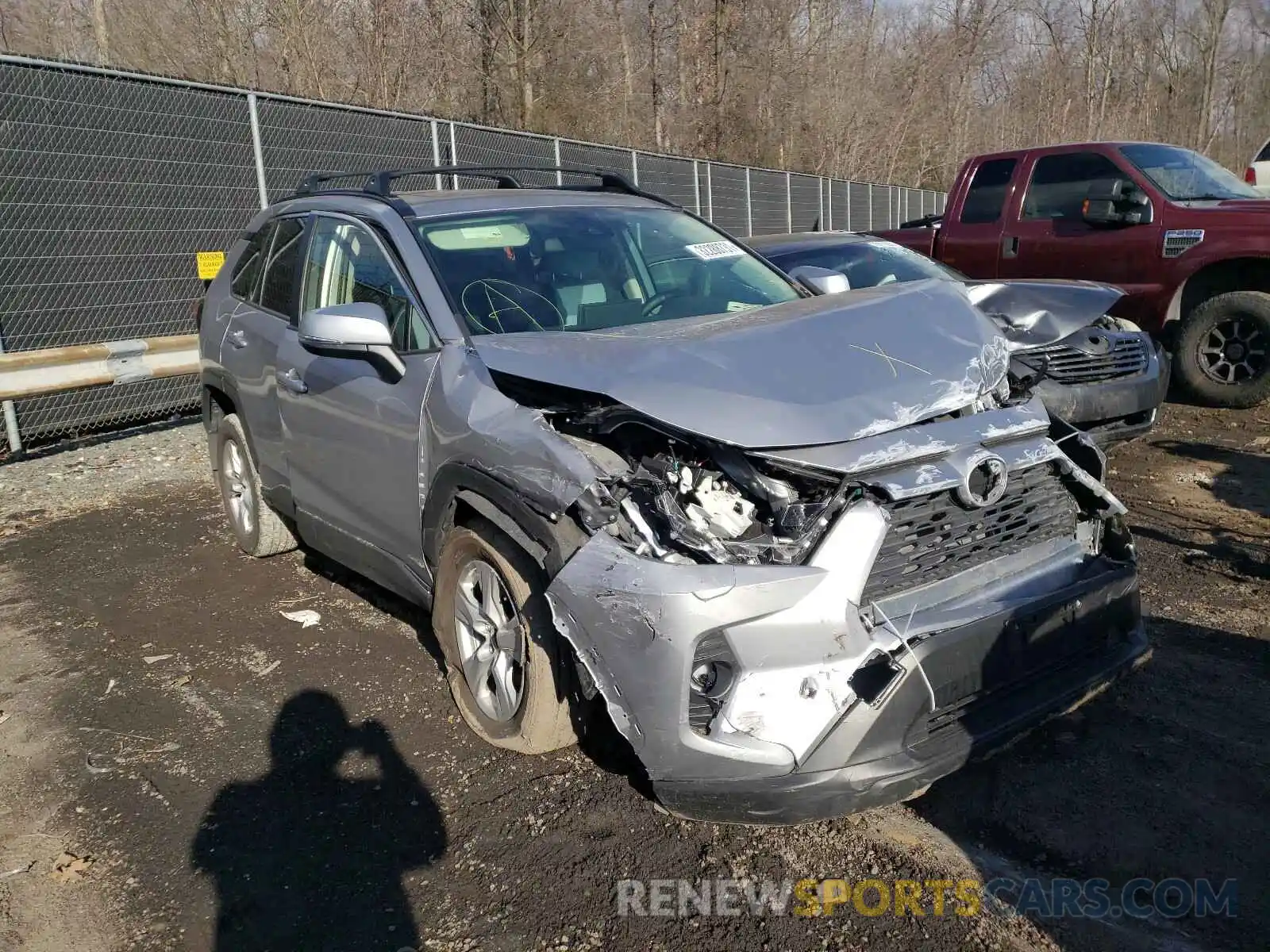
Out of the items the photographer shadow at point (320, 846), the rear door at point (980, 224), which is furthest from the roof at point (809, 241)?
the photographer shadow at point (320, 846)

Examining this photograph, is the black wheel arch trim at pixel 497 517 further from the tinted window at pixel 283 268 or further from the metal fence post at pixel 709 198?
the metal fence post at pixel 709 198

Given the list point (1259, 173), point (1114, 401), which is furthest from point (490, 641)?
point (1259, 173)

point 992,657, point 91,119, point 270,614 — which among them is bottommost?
point 270,614

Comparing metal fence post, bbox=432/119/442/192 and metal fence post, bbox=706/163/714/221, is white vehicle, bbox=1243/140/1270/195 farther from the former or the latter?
metal fence post, bbox=432/119/442/192

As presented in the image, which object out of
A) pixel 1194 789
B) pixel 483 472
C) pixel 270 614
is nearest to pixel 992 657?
pixel 1194 789

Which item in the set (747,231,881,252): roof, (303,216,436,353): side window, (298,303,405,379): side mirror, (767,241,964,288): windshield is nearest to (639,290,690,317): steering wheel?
(303,216,436,353): side window

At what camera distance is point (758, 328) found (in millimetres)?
3289

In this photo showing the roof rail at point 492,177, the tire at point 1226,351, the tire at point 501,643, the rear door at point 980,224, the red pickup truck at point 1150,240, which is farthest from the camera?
the rear door at point 980,224

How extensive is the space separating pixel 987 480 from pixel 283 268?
3.48m

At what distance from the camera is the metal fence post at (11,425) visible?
313 inches

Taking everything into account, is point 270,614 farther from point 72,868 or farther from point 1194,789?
point 1194,789

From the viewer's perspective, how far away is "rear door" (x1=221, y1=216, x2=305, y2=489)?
15.5 feet

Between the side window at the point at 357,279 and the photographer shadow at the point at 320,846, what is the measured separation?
146 cm

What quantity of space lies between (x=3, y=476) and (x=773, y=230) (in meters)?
16.6
